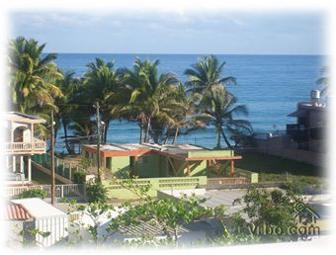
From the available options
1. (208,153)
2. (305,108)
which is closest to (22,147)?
(208,153)

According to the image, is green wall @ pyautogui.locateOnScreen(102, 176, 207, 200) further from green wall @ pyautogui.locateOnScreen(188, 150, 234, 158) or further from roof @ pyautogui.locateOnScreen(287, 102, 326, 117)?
roof @ pyautogui.locateOnScreen(287, 102, 326, 117)

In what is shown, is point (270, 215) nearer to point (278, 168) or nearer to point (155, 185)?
point (155, 185)

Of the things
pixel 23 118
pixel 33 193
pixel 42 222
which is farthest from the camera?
pixel 23 118

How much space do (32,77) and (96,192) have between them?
3.22 m

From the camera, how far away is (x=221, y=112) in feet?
43.8

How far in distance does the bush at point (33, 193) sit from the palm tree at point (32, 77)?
2.39 meters

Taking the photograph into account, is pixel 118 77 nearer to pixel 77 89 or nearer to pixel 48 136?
pixel 77 89

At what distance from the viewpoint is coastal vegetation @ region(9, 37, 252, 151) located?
12016 millimetres

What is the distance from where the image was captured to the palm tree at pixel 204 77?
13.7 meters

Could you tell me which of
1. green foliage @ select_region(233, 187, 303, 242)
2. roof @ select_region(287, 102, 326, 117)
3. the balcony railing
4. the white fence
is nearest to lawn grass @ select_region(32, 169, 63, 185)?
the balcony railing

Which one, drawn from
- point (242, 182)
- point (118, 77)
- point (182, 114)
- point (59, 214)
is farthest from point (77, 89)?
point (59, 214)

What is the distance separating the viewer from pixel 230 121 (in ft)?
44.3

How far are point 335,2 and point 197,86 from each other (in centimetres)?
1134

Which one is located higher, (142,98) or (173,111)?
(142,98)
